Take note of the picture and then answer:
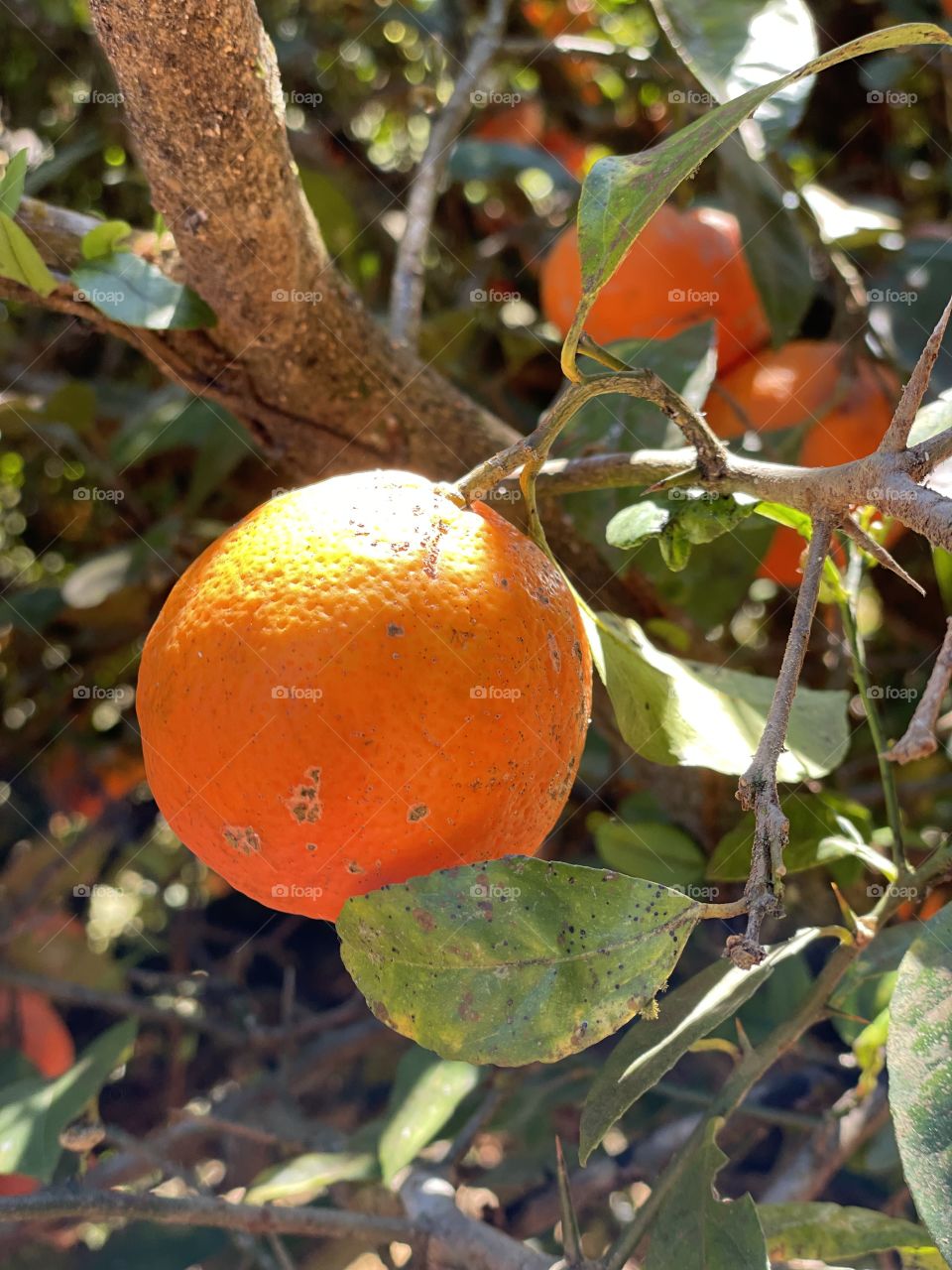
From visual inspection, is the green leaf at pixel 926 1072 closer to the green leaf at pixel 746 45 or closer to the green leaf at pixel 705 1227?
the green leaf at pixel 705 1227

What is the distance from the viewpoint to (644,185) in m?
0.47

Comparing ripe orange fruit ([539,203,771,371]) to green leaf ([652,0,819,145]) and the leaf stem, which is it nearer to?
green leaf ([652,0,819,145])

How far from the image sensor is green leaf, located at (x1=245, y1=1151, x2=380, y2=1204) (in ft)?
2.71

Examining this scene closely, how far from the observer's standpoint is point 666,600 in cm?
93

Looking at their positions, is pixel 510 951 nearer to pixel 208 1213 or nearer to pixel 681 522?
pixel 681 522

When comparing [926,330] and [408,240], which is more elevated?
[408,240]

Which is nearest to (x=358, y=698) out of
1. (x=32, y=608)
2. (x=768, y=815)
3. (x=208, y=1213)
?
(x=768, y=815)

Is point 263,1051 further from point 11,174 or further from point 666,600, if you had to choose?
point 11,174

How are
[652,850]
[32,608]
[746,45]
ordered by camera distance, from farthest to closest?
[32,608], [652,850], [746,45]

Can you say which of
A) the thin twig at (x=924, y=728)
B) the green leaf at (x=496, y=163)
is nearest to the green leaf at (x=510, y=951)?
the thin twig at (x=924, y=728)

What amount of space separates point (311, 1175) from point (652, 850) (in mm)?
368

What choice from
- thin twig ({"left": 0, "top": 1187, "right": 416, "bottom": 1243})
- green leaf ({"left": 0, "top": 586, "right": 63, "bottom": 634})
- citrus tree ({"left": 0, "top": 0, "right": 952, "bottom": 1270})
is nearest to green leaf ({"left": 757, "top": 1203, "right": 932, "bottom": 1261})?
citrus tree ({"left": 0, "top": 0, "right": 952, "bottom": 1270})

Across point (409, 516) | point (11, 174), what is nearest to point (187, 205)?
point (11, 174)

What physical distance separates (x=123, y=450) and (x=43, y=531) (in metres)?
0.38
